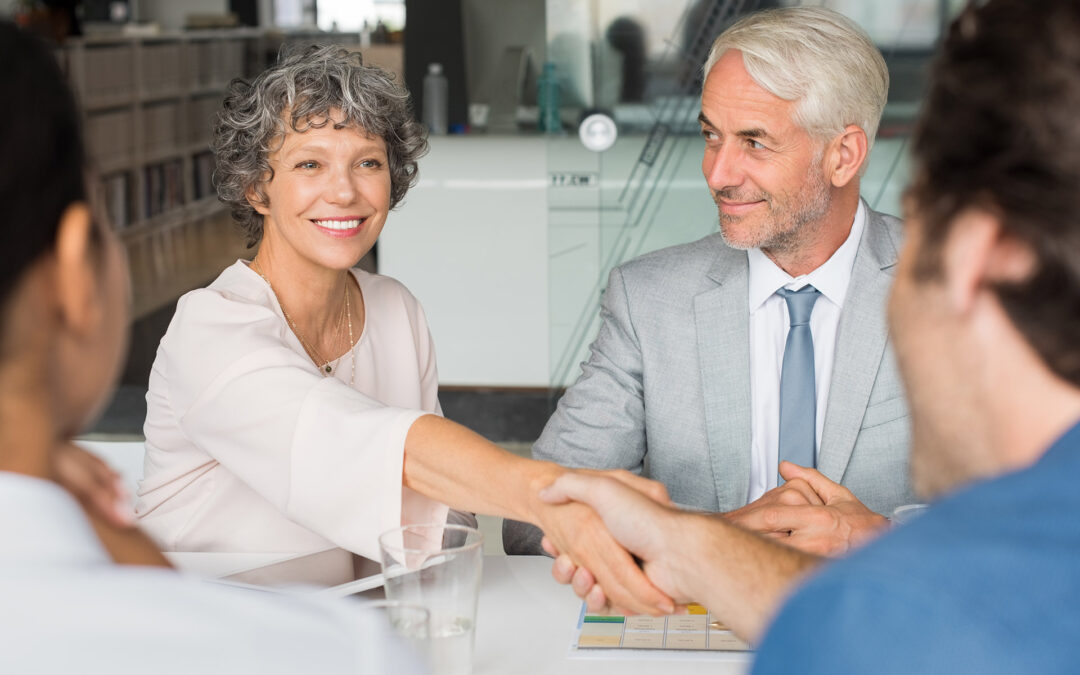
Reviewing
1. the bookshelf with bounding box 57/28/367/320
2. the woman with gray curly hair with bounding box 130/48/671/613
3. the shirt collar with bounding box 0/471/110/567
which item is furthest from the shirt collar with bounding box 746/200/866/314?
the bookshelf with bounding box 57/28/367/320

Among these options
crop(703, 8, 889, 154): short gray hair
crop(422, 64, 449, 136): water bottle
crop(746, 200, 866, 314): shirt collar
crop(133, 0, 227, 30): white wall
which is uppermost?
crop(133, 0, 227, 30): white wall

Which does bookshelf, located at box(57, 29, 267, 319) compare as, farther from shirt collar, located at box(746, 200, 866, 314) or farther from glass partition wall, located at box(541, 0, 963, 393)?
shirt collar, located at box(746, 200, 866, 314)

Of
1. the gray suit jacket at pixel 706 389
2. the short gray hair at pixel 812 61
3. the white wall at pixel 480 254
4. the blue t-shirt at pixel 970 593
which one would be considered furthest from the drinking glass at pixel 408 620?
the white wall at pixel 480 254

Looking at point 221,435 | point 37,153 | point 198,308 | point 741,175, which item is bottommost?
point 221,435

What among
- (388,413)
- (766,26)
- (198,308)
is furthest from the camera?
(766,26)

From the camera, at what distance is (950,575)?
0.65m

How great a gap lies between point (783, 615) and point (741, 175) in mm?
1460

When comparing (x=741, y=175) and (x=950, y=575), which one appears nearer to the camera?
(x=950, y=575)

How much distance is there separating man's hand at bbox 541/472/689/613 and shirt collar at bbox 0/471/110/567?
83 cm

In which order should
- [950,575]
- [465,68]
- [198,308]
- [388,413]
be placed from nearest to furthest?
[950,575] < [388,413] < [198,308] < [465,68]

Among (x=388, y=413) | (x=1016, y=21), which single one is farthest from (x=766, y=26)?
(x=1016, y=21)

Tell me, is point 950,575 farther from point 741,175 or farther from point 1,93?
point 741,175

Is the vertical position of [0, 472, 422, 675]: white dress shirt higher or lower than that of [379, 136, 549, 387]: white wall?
higher

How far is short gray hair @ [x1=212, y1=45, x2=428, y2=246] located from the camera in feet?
6.31
